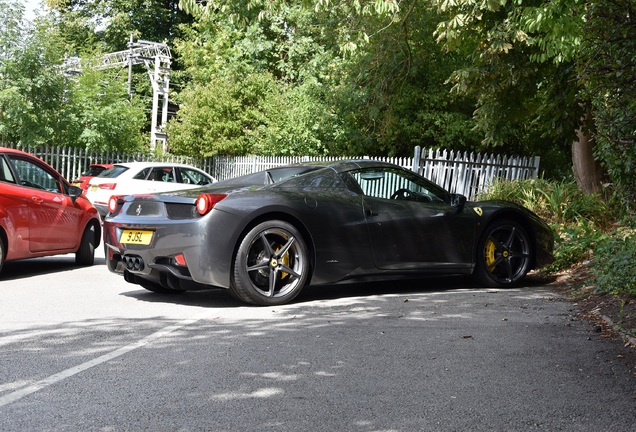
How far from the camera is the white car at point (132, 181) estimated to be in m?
18.0

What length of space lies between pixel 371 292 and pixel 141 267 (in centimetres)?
267

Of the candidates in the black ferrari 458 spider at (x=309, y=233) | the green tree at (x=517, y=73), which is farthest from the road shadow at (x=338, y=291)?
the green tree at (x=517, y=73)

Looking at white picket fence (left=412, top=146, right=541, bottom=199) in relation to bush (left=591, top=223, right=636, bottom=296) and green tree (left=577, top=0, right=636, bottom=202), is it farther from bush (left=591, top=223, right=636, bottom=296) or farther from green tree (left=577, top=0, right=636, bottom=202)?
green tree (left=577, top=0, right=636, bottom=202)

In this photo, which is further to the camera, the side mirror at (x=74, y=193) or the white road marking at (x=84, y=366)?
the side mirror at (x=74, y=193)

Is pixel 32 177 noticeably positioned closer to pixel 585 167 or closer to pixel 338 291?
pixel 338 291

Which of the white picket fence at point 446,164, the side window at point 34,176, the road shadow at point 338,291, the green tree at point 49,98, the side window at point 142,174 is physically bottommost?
the road shadow at point 338,291

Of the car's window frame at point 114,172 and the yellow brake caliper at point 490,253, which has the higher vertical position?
the car's window frame at point 114,172

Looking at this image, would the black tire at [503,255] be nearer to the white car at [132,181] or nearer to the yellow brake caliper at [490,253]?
the yellow brake caliper at [490,253]

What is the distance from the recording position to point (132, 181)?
60.0 ft

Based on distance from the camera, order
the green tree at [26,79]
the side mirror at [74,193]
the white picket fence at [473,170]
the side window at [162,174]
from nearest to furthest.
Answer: the side mirror at [74,193], the white picket fence at [473,170], the side window at [162,174], the green tree at [26,79]

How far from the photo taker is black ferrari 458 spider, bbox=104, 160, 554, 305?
25.1ft

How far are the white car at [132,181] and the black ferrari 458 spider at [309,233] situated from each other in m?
9.38

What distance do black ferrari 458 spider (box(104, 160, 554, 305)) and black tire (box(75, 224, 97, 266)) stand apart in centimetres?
271

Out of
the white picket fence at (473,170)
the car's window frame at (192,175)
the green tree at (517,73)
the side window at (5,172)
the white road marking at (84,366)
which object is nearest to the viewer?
the white road marking at (84,366)
